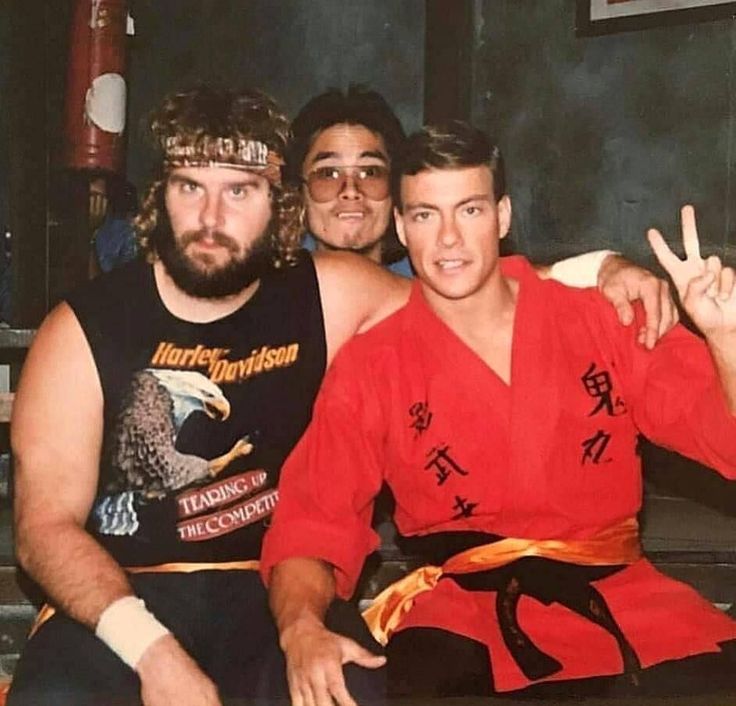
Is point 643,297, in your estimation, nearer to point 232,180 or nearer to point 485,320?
point 485,320

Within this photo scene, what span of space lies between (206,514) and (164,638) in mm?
125

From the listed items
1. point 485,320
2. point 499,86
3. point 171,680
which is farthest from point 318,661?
point 499,86

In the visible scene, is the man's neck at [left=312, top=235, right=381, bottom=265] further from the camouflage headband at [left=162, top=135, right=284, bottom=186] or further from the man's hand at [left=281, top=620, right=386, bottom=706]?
the man's hand at [left=281, top=620, right=386, bottom=706]

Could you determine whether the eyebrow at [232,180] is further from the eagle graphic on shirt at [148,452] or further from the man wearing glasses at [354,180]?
the eagle graphic on shirt at [148,452]

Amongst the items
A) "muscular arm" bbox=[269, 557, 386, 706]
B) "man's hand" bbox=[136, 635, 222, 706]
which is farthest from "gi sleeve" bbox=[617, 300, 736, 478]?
"man's hand" bbox=[136, 635, 222, 706]

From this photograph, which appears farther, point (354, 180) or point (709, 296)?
point (354, 180)

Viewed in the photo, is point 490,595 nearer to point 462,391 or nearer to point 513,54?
point 462,391

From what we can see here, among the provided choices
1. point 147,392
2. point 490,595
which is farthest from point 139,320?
point 490,595

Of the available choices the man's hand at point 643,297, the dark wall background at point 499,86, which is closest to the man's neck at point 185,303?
the dark wall background at point 499,86

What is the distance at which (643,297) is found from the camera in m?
0.91

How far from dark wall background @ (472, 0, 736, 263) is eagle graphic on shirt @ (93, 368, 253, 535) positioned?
0.36 metres

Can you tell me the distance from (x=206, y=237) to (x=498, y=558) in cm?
40

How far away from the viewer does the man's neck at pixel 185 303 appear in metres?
0.94

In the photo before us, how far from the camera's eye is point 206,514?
934 millimetres
